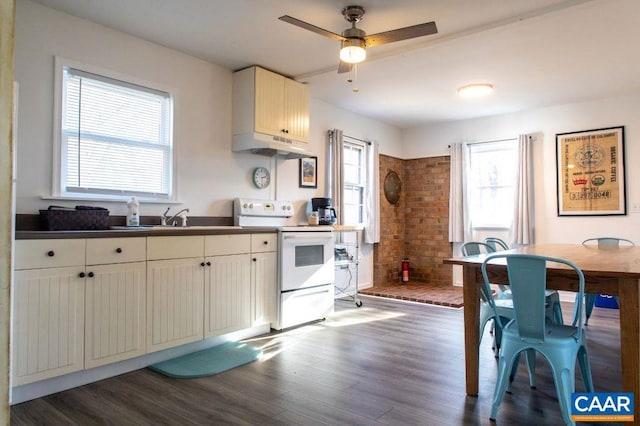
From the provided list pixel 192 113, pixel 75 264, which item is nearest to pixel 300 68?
pixel 192 113

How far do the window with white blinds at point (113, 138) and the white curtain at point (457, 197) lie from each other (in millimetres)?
4481

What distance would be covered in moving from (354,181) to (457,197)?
1.69 metres

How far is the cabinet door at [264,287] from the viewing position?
3.79 m

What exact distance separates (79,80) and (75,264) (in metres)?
1.54

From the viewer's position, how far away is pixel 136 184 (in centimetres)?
359

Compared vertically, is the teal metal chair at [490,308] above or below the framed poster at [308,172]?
below

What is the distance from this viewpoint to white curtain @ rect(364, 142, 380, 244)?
20.4 ft

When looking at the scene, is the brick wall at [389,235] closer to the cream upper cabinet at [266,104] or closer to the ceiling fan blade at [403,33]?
the cream upper cabinet at [266,104]

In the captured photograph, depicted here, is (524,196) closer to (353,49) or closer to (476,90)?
(476,90)

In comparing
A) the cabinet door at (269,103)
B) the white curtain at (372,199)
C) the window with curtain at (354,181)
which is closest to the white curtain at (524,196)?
the white curtain at (372,199)

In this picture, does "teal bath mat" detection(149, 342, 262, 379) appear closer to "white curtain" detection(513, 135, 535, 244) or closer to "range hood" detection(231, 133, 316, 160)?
"range hood" detection(231, 133, 316, 160)

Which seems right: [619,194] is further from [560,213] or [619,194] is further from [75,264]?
[75,264]

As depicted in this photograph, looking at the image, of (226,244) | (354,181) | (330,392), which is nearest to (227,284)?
(226,244)

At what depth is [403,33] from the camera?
2855 millimetres
